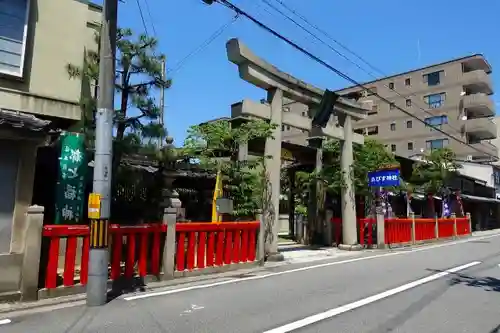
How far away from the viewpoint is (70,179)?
1086 cm

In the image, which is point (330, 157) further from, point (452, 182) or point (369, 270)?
point (452, 182)

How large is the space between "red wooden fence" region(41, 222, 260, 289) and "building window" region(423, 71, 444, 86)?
46785 millimetres

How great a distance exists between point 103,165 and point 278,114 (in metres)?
7.63

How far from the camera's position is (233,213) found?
12.6 m

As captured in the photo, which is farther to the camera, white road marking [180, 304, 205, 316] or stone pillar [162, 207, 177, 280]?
stone pillar [162, 207, 177, 280]

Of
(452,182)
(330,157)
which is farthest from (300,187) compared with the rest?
(452,182)

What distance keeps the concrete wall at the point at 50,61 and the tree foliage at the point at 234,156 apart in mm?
3441

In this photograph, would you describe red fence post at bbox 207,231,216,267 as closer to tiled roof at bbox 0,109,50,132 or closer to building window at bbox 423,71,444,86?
tiled roof at bbox 0,109,50,132

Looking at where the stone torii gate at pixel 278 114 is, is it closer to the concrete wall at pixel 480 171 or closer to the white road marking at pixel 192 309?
the white road marking at pixel 192 309

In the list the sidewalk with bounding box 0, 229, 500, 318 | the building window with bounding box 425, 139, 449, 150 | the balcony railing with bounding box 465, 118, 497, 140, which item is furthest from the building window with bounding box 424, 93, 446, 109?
the sidewalk with bounding box 0, 229, 500, 318

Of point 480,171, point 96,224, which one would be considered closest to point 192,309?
point 96,224

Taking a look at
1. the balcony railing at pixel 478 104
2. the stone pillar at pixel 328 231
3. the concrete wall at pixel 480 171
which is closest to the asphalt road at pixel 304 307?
the stone pillar at pixel 328 231

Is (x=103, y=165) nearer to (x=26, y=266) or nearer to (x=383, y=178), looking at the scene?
(x=26, y=266)

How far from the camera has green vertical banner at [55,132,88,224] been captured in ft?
35.2
